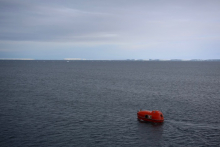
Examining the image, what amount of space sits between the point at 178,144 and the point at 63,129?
1913cm

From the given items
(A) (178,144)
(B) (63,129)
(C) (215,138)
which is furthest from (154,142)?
(B) (63,129)

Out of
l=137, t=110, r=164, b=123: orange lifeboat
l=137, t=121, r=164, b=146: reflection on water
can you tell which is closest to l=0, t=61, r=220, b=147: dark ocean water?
l=137, t=121, r=164, b=146: reflection on water

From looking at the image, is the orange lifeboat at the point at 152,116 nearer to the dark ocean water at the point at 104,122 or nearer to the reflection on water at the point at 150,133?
the reflection on water at the point at 150,133

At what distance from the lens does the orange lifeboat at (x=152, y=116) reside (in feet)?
141

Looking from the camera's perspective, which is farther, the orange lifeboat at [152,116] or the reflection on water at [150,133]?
the orange lifeboat at [152,116]

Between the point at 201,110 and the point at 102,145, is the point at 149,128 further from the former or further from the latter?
the point at 201,110

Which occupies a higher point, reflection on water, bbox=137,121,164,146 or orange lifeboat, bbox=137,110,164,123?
orange lifeboat, bbox=137,110,164,123

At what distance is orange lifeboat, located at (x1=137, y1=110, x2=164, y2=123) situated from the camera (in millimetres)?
42844

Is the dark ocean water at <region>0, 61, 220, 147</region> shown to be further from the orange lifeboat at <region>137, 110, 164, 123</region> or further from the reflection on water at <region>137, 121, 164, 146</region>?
the orange lifeboat at <region>137, 110, 164, 123</region>

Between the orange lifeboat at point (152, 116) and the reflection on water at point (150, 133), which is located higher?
the orange lifeboat at point (152, 116)

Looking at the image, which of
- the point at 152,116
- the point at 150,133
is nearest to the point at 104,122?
the point at 152,116

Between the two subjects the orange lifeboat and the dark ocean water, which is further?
the orange lifeboat

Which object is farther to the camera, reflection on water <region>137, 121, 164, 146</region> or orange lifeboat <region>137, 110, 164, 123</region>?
orange lifeboat <region>137, 110, 164, 123</region>

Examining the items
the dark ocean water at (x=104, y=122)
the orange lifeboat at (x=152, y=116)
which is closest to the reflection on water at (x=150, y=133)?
the dark ocean water at (x=104, y=122)
